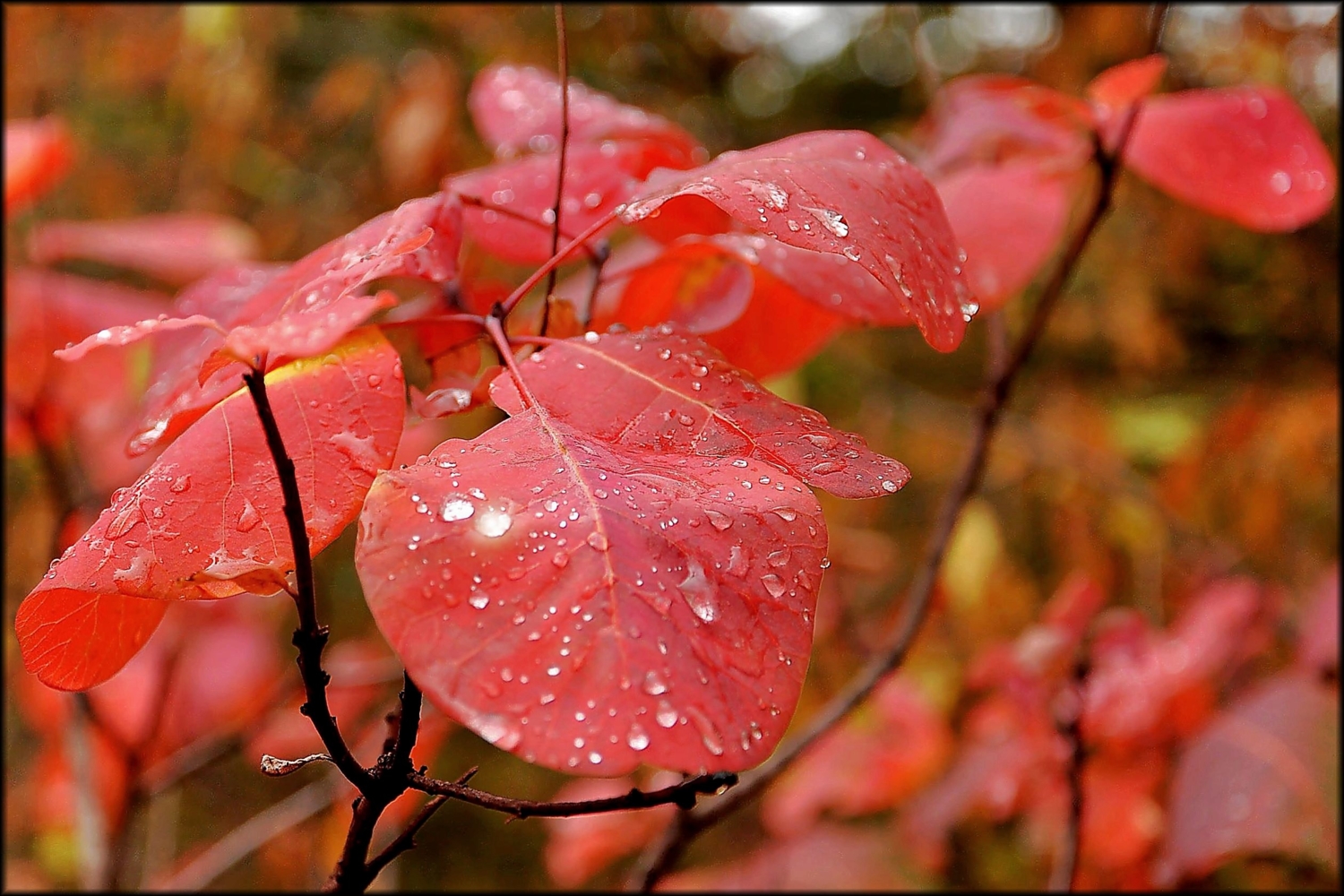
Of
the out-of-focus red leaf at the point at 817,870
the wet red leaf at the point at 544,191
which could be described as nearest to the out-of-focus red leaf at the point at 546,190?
the wet red leaf at the point at 544,191

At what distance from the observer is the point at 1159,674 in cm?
96

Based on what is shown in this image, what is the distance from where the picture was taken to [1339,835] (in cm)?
78

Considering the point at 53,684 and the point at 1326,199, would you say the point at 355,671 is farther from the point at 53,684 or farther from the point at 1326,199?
the point at 1326,199

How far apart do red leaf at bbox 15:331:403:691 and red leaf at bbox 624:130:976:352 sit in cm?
12

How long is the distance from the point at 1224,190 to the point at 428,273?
0.46 m

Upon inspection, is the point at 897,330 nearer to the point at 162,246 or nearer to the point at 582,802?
the point at 162,246

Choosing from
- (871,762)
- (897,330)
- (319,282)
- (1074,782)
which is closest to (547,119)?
(319,282)

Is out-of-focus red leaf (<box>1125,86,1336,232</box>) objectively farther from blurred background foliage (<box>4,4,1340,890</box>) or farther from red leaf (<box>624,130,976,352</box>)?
blurred background foliage (<box>4,4,1340,890</box>)

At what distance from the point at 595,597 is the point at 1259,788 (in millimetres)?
798

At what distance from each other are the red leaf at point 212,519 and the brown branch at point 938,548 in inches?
13.7

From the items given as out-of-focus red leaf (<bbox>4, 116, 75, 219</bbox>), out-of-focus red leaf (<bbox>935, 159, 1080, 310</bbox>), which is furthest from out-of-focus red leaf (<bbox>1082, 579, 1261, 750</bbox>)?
out-of-focus red leaf (<bbox>4, 116, 75, 219</bbox>)

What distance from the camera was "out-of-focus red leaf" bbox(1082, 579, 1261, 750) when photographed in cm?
94

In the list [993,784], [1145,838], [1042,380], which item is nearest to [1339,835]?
[1145,838]

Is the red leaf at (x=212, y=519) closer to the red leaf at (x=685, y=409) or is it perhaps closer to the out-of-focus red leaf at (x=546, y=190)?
the red leaf at (x=685, y=409)
